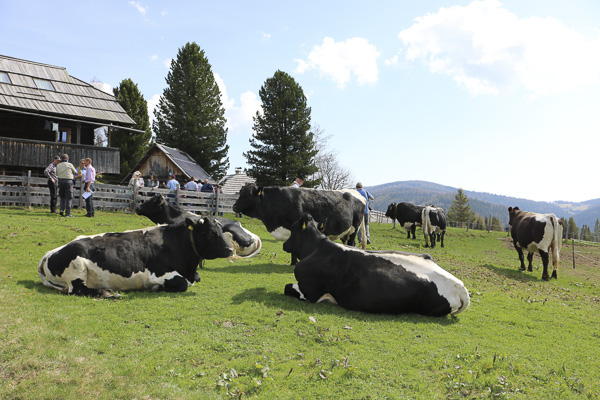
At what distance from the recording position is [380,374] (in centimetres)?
463

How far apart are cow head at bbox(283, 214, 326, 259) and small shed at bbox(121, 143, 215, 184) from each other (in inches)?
1203

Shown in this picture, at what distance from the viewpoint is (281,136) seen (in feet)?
149

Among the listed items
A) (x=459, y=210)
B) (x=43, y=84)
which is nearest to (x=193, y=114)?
(x=43, y=84)

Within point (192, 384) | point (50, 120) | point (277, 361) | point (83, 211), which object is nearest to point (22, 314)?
point (192, 384)

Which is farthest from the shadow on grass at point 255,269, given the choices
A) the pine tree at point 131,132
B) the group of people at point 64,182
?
the pine tree at point 131,132

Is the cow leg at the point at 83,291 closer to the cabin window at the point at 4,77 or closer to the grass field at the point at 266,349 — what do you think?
the grass field at the point at 266,349

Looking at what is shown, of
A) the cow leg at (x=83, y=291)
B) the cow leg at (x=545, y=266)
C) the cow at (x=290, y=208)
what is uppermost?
the cow at (x=290, y=208)

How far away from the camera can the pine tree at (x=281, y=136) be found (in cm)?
4472

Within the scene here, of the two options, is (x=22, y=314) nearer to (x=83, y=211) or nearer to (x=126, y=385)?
(x=126, y=385)

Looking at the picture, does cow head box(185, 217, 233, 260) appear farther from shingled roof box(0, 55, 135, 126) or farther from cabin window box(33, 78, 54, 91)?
cabin window box(33, 78, 54, 91)

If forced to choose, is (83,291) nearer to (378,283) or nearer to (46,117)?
(378,283)

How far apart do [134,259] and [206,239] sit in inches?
53.5

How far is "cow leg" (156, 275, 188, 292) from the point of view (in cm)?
753

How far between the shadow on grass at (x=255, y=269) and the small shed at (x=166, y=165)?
2812cm
